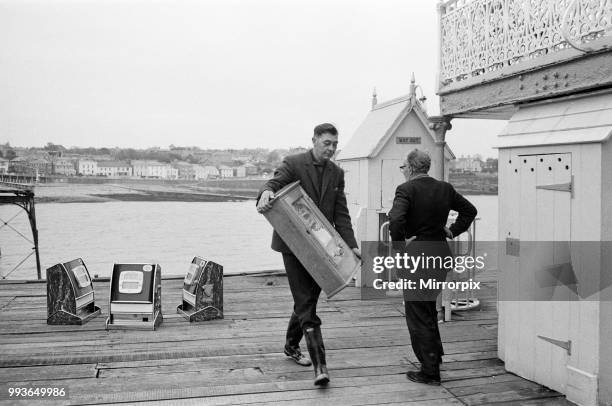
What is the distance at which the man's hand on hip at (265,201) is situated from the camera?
13.9 ft

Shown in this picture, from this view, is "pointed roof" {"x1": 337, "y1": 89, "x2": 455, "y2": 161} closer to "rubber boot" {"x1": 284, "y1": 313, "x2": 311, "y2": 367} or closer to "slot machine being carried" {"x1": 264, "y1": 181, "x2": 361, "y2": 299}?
"rubber boot" {"x1": 284, "y1": 313, "x2": 311, "y2": 367}

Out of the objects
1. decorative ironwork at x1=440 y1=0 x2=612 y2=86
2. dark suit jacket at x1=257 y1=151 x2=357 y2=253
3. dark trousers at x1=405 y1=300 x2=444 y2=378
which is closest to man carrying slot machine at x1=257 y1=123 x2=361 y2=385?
dark suit jacket at x1=257 y1=151 x2=357 y2=253

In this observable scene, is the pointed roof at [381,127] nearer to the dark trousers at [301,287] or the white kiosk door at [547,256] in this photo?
the white kiosk door at [547,256]

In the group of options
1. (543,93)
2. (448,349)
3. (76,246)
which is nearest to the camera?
(543,93)

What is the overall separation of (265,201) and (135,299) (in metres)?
2.69

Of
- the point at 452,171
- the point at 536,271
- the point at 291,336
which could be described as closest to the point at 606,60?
the point at 536,271

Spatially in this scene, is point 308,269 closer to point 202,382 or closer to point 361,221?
point 202,382

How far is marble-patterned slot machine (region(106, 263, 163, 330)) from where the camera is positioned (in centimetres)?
619

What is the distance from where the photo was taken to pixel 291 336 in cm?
512

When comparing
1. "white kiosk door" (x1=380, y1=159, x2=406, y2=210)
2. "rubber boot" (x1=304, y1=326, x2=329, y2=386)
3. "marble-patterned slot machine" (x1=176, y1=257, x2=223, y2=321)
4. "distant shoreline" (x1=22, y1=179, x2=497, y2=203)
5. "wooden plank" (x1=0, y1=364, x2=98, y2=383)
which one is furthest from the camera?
"distant shoreline" (x1=22, y1=179, x2=497, y2=203)

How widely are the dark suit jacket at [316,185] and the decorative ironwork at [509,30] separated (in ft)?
6.71

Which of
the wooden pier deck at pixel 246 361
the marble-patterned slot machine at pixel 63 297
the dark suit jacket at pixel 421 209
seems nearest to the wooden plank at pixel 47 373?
the wooden pier deck at pixel 246 361

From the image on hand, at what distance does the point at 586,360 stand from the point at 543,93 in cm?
214

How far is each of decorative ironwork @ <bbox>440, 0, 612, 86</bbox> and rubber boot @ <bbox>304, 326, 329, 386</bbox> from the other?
2.87 m
